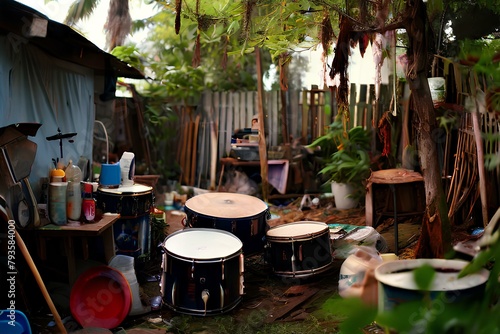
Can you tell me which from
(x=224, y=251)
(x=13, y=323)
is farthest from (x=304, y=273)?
(x=13, y=323)

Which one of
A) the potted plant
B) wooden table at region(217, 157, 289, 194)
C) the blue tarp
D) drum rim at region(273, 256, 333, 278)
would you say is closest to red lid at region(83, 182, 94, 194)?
the blue tarp

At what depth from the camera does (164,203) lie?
10000 mm

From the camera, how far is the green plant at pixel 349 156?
881 centimetres

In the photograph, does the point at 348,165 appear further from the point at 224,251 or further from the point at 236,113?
the point at 224,251

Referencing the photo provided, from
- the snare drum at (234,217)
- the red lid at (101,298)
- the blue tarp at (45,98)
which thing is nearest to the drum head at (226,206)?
the snare drum at (234,217)

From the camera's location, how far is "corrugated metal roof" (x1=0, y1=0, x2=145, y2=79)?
4.24 metres

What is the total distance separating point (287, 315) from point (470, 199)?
3.36 m

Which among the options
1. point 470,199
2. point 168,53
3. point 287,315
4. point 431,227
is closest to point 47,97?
point 287,315

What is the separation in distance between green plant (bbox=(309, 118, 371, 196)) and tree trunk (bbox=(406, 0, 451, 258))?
366cm

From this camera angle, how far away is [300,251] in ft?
17.6

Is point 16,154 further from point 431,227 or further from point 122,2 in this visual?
point 122,2

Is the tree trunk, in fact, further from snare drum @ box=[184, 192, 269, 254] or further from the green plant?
the green plant

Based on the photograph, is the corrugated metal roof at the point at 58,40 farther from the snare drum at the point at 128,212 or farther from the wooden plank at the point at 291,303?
the wooden plank at the point at 291,303

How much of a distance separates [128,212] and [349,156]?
4.85 metres
